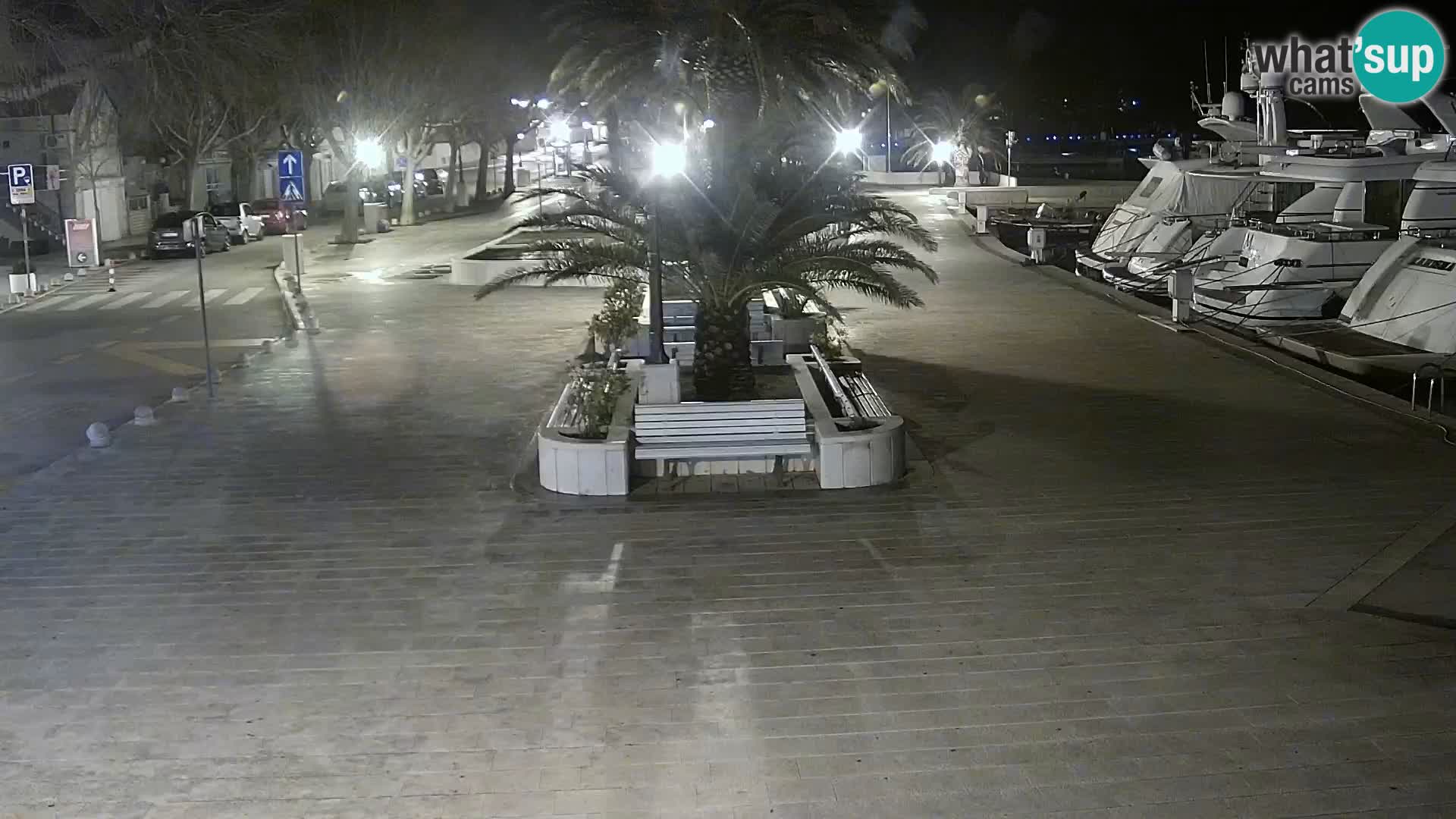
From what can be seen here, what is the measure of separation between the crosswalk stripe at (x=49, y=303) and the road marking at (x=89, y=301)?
0.34 m

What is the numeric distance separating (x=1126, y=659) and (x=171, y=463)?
362 inches

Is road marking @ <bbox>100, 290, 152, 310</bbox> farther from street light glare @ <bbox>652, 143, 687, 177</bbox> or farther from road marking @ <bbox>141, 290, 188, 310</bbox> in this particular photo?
street light glare @ <bbox>652, 143, 687, 177</bbox>

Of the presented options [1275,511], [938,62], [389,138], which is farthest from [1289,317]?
[938,62]

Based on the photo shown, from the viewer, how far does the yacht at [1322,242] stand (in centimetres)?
2547

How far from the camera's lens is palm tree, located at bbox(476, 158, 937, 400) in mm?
13938

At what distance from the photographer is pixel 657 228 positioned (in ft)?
45.1

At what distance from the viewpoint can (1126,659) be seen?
8.22 metres

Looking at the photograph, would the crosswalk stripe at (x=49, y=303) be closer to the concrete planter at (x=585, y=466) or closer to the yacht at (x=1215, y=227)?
the concrete planter at (x=585, y=466)

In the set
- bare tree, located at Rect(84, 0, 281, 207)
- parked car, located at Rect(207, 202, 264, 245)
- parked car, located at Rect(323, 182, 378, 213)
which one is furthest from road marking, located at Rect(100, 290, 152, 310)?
parked car, located at Rect(323, 182, 378, 213)

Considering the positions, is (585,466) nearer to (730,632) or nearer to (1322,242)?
(730,632)

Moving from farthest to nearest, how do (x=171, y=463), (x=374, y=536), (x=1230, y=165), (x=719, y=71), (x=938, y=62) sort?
(x=938, y=62)
(x=1230, y=165)
(x=719, y=71)
(x=171, y=463)
(x=374, y=536)

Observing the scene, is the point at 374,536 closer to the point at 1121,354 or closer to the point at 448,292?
the point at 1121,354

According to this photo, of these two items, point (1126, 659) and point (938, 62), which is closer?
point (1126, 659)

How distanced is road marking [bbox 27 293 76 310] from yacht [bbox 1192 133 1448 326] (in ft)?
71.3
